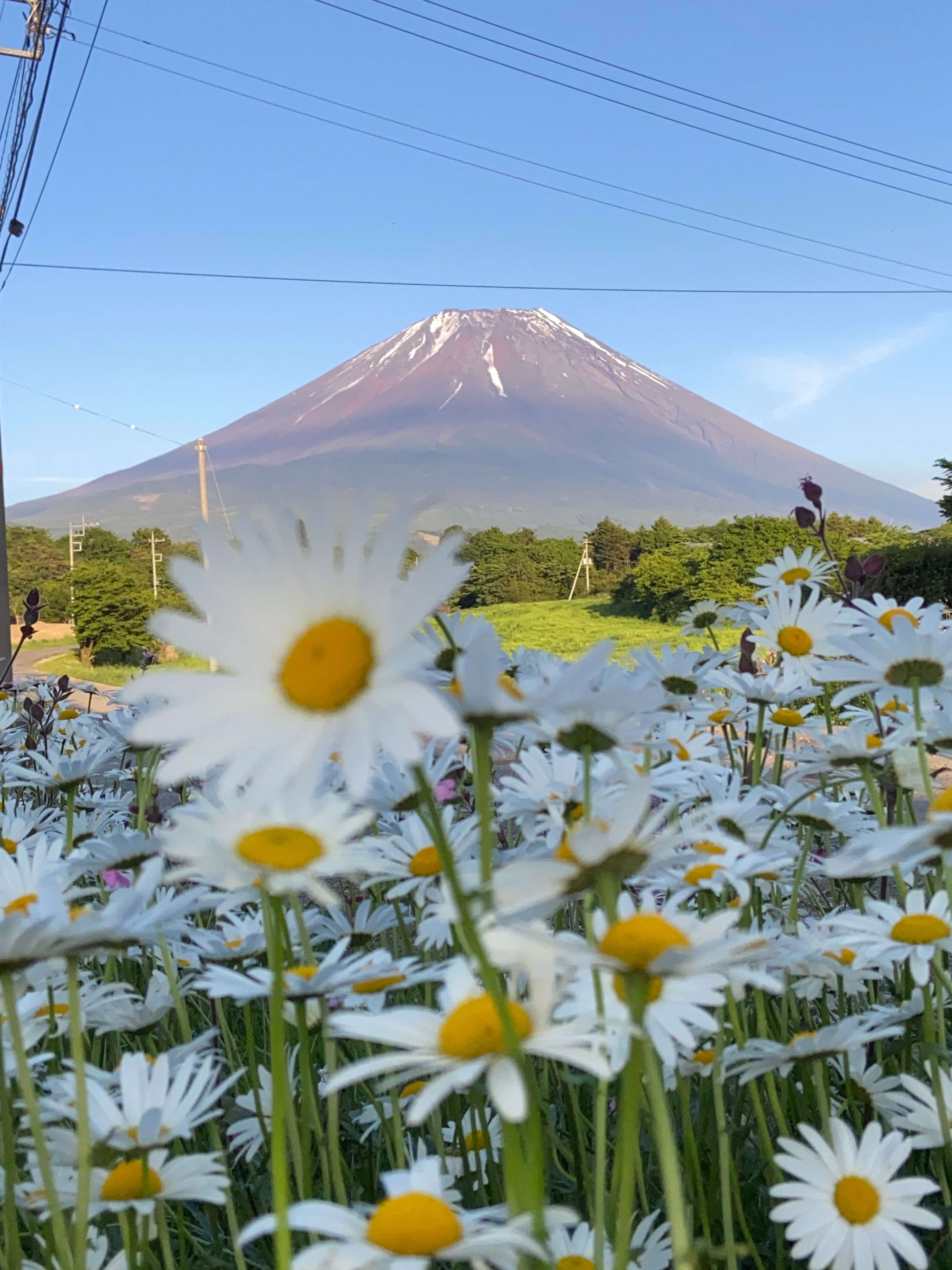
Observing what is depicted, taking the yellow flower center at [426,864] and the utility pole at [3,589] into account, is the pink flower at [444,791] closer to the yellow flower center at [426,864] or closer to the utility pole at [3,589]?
the yellow flower center at [426,864]

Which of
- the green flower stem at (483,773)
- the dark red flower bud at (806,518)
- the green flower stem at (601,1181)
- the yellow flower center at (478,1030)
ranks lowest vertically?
the green flower stem at (601,1181)

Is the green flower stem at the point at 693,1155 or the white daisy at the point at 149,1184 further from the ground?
the white daisy at the point at 149,1184

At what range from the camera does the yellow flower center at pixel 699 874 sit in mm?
708

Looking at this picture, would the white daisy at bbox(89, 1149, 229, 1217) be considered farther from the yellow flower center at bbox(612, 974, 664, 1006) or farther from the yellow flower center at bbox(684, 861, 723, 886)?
the yellow flower center at bbox(684, 861, 723, 886)

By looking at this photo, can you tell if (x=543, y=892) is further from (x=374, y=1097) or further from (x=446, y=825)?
(x=374, y=1097)

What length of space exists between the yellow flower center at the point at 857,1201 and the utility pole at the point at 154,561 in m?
30.5

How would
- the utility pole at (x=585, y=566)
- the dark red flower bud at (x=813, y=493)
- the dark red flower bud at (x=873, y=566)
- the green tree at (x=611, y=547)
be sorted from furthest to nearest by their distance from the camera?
the green tree at (x=611, y=547), the utility pole at (x=585, y=566), the dark red flower bud at (x=813, y=493), the dark red flower bud at (x=873, y=566)

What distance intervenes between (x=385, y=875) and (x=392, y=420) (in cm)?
9100

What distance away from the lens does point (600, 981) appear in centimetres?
44

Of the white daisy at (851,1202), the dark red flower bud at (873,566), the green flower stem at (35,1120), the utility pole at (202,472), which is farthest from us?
the utility pole at (202,472)

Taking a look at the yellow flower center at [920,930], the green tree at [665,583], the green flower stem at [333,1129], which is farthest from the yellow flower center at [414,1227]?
the green tree at [665,583]

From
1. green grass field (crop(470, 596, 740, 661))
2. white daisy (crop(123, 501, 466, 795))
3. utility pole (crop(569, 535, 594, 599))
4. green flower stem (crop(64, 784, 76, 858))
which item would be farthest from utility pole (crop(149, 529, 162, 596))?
white daisy (crop(123, 501, 466, 795))

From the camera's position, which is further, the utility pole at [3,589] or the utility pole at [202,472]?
the utility pole at [202,472]

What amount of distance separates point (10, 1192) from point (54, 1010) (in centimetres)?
21
